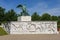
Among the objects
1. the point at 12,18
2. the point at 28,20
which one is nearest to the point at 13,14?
the point at 12,18

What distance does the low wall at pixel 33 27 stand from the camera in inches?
1267

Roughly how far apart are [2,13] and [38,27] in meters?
29.8

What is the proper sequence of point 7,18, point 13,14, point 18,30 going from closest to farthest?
1. point 18,30
2. point 7,18
3. point 13,14

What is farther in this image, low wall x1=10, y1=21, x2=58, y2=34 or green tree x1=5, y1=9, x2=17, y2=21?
green tree x1=5, y1=9, x2=17, y2=21

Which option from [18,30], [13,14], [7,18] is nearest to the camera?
[18,30]

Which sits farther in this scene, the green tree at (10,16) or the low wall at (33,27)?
the green tree at (10,16)

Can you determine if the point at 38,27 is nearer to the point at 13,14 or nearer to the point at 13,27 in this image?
the point at 13,27

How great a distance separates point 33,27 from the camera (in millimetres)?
32500

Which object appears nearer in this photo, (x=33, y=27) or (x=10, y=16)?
(x=33, y=27)

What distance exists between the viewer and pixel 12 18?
59438 millimetres

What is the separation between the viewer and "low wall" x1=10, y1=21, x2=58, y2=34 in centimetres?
3219

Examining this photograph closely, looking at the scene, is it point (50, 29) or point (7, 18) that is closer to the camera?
point (50, 29)

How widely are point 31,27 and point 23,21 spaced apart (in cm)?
177

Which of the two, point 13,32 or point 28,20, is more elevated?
point 28,20
